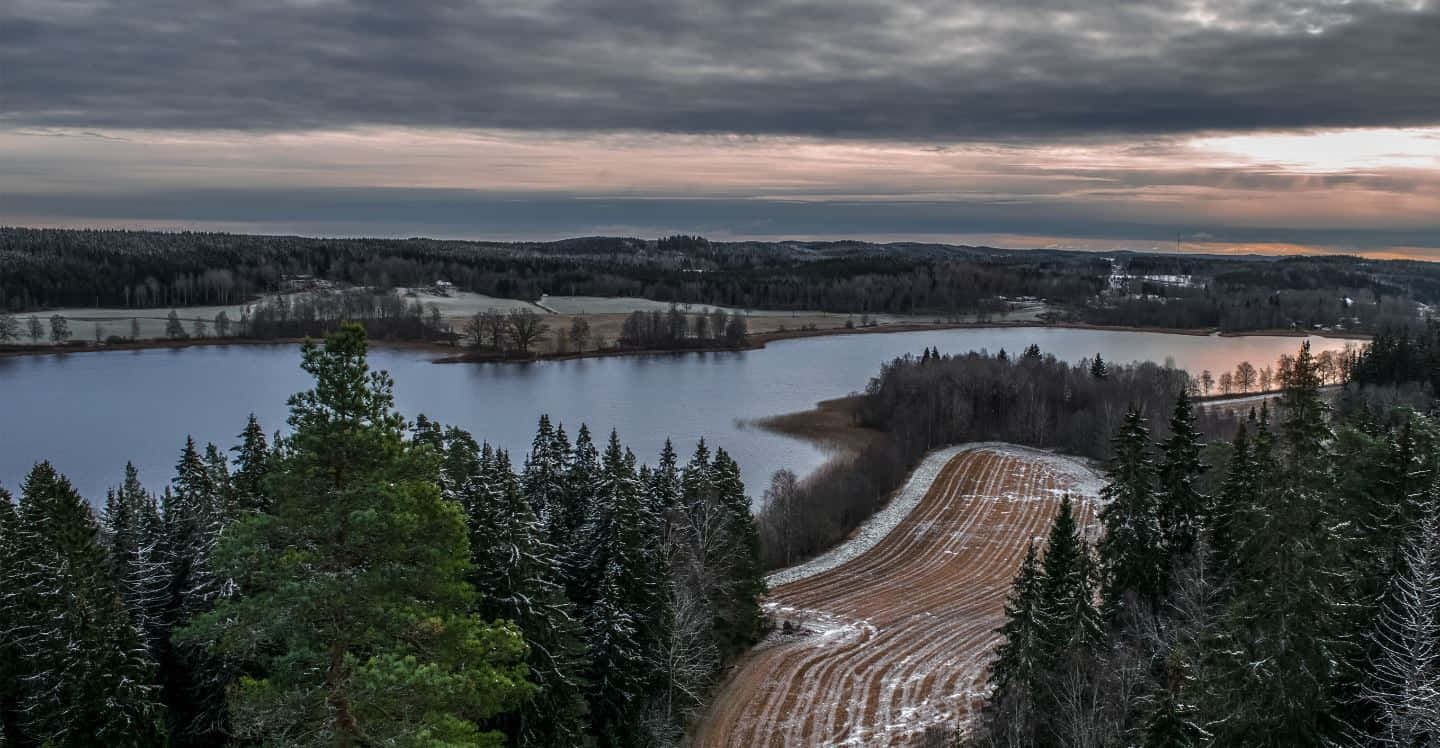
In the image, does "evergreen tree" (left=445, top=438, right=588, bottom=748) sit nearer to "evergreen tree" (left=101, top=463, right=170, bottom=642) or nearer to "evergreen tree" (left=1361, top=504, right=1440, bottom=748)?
"evergreen tree" (left=101, top=463, right=170, bottom=642)

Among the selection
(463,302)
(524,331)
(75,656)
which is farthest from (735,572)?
(463,302)

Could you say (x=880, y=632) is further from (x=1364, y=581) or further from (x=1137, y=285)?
(x=1137, y=285)

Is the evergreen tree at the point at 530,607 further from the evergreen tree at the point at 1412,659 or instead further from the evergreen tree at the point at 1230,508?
the evergreen tree at the point at 1230,508

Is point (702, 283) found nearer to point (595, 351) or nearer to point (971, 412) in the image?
point (595, 351)

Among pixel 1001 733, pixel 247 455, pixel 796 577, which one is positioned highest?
pixel 247 455

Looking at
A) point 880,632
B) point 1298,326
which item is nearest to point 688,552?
point 880,632

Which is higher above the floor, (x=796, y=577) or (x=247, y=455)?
(x=247, y=455)

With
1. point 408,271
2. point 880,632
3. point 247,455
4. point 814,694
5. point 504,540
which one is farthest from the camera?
point 408,271

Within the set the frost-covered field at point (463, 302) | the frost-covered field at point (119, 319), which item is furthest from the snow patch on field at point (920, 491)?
the frost-covered field at point (119, 319)
